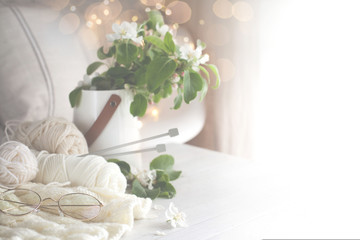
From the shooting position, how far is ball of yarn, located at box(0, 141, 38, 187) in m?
0.68

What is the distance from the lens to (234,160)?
108cm

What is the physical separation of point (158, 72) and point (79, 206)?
0.30 meters

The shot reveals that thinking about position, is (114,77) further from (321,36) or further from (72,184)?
(321,36)

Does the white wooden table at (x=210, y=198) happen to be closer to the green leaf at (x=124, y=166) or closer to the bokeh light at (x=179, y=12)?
the green leaf at (x=124, y=166)

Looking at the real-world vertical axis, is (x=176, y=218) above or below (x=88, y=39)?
below

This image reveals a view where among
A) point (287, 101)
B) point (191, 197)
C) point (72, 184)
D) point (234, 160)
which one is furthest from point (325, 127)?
point (72, 184)

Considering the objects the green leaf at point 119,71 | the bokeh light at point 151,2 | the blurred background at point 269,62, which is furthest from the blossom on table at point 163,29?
the bokeh light at point 151,2

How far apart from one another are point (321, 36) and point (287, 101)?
0.26 m

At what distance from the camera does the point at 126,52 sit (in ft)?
2.68

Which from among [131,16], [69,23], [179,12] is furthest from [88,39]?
[179,12]

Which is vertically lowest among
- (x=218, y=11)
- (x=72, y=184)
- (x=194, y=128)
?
(x=194, y=128)

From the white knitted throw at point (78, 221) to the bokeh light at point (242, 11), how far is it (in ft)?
3.43

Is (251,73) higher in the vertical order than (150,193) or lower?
higher

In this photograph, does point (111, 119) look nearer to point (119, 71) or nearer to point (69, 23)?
point (119, 71)
